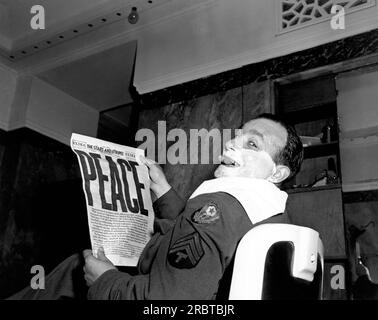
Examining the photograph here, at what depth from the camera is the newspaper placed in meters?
1.34

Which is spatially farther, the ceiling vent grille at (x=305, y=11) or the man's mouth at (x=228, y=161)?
the ceiling vent grille at (x=305, y=11)

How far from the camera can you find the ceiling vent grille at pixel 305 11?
104 inches

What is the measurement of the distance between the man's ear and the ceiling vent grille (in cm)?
151

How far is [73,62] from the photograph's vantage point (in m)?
3.85

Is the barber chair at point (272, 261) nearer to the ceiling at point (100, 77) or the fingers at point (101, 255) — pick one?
the fingers at point (101, 255)

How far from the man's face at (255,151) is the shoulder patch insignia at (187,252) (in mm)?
584

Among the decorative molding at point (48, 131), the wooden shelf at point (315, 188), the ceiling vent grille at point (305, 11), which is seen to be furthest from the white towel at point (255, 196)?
the decorative molding at point (48, 131)

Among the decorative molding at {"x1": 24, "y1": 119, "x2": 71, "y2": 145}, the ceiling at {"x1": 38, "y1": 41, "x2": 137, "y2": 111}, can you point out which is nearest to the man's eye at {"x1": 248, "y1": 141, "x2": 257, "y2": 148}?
the ceiling at {"x1": 38, "y1": 41, "x2": 137, "y2": 111}

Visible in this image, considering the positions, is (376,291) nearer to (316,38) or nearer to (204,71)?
(316,38)

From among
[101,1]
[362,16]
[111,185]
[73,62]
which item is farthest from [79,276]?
[73,62]

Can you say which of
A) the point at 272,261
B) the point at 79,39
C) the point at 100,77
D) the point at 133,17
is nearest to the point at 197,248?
the point at 272,261

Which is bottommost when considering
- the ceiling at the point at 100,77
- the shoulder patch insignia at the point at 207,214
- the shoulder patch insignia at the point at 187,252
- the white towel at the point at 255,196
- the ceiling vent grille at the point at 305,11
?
the shoulder patch insignia at the point at 187,252

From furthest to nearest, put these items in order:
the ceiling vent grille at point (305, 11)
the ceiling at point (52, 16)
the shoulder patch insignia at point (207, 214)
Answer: the ceiling at point (52, 16)
the ceiling vent grille at point (305, 11)
the shoulder patch insignia at point (207, 214)

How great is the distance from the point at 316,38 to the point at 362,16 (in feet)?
0.94
